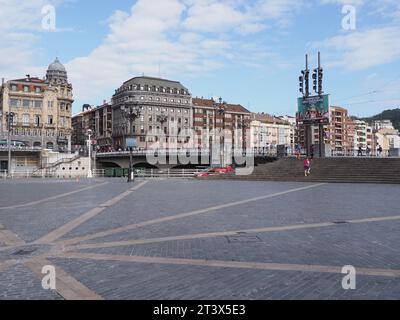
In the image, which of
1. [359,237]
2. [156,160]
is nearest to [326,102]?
[156,160]

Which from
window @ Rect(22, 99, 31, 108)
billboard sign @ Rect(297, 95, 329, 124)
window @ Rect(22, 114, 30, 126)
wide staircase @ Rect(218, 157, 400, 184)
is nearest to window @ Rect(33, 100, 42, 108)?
window @ Rect(22, 99, 31, 108)

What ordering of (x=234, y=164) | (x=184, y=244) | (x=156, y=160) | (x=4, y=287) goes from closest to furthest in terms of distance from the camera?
(x=4, y=287) → (x=184, y=244) → (x=234, y=164) → (x=156, y=160)

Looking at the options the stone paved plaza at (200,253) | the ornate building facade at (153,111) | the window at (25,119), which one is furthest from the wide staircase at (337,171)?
the window at (25,119)

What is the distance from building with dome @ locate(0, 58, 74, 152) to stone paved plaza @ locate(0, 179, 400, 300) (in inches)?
3279

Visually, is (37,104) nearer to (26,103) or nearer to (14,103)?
(26,103)

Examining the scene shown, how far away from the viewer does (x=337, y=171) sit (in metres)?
33.5

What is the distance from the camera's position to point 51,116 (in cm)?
9562

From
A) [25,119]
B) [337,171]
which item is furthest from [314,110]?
[25,119]

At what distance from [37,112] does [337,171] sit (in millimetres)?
79790

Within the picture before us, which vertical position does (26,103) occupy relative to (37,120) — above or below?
above

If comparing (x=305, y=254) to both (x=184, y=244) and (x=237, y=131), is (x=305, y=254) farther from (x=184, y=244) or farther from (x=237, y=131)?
(x=237, y=131)

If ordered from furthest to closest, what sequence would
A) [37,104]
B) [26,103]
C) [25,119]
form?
1. [37,104]
2. [26,103]
3. [25,119]

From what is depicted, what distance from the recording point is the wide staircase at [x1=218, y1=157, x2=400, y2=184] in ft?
100
